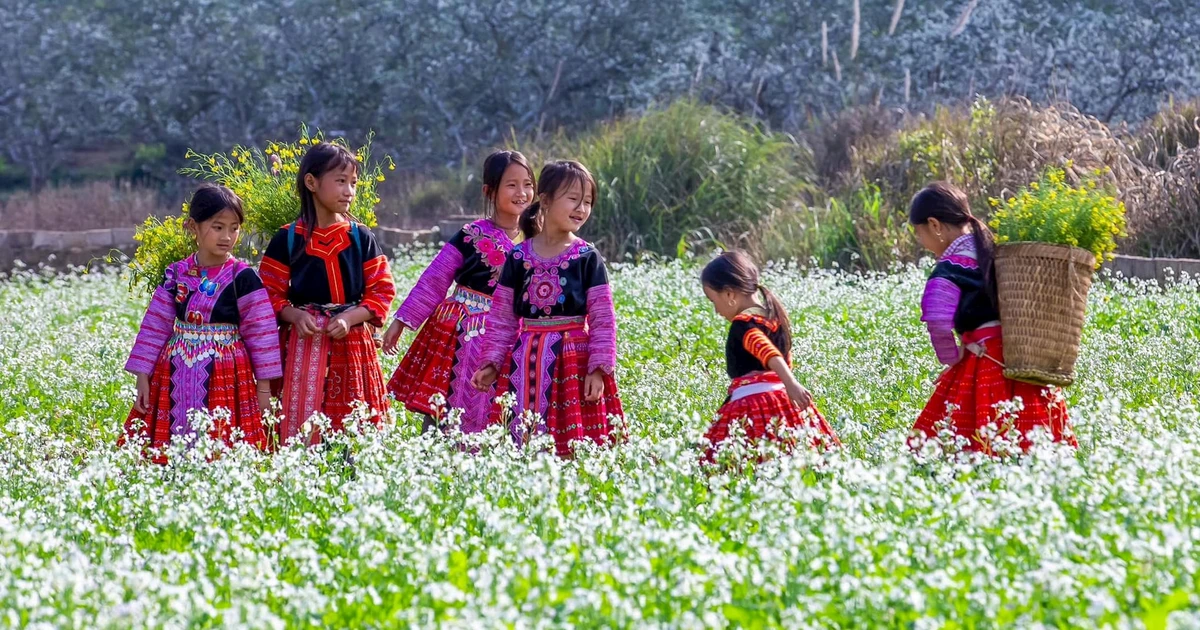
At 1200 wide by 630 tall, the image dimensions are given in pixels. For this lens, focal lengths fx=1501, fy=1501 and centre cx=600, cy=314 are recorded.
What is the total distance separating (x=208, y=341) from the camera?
244 inches

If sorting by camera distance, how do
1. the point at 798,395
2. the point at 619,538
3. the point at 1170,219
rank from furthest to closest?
the point at 1170,219 < the point at 798,395 < the point at 619,538

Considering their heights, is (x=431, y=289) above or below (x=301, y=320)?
above

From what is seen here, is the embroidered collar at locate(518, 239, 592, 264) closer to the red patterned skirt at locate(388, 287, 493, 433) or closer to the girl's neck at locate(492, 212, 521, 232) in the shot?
the red patterned skirt at locate(388, 287, 493, 433)

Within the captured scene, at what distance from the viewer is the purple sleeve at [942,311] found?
19.2ft

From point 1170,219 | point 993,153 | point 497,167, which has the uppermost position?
point 993,153

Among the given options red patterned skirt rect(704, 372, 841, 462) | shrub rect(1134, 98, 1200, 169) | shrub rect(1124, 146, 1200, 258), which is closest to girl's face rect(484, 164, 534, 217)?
red patterned skirt rect(704, 372, 841, 462)

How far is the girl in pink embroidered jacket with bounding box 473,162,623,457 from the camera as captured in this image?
602cm

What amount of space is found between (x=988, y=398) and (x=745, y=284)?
1042 mm

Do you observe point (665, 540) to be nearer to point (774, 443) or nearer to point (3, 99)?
point (774, 443)

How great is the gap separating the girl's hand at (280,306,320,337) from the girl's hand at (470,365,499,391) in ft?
2.34

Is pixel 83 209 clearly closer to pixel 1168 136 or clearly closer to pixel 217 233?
pixel 1168 136

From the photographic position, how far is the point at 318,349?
250 inches

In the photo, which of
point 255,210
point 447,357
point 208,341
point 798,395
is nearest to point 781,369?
point 798,395

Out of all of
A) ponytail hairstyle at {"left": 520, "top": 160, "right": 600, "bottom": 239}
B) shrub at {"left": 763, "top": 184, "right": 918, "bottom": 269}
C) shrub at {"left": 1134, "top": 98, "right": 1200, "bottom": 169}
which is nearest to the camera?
ponytail hairstyle at {"left": 520, "top": 160, "right": 600, "bottom": 239}
